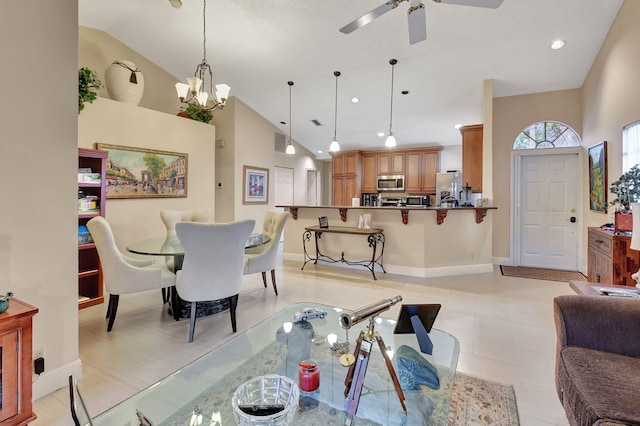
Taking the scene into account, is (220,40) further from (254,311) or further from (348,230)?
(254,311)

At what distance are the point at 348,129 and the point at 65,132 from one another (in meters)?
5.90

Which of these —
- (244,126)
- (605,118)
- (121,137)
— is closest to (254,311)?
(121,137)

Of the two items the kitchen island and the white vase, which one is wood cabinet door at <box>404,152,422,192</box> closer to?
the kitchen island

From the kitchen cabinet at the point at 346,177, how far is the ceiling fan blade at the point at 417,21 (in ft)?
17.7

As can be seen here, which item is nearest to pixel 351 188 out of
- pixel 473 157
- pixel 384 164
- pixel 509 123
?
pixel 384 164

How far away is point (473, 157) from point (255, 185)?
4414 mm

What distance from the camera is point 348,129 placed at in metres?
7.15

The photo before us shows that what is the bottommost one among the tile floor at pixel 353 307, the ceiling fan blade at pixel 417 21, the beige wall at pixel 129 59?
the tile floor at pixel 353 307

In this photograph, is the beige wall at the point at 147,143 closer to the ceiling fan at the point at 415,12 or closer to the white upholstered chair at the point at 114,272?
the white upholstered chair at the point at 114,272

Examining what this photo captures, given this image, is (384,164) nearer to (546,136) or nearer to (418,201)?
(418,201)

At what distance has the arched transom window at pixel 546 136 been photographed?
5.00m

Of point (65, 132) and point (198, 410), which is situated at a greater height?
point (65, 132)

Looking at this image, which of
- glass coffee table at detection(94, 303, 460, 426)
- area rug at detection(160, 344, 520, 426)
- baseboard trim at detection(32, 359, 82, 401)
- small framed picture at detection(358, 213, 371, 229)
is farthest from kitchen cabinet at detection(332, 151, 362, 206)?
baseboard trim at detection(32, 359, 82, 401)

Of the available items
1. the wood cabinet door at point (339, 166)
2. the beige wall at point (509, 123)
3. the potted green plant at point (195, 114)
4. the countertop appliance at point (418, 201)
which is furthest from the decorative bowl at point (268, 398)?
the wood cabinet door at point (339, 166)
